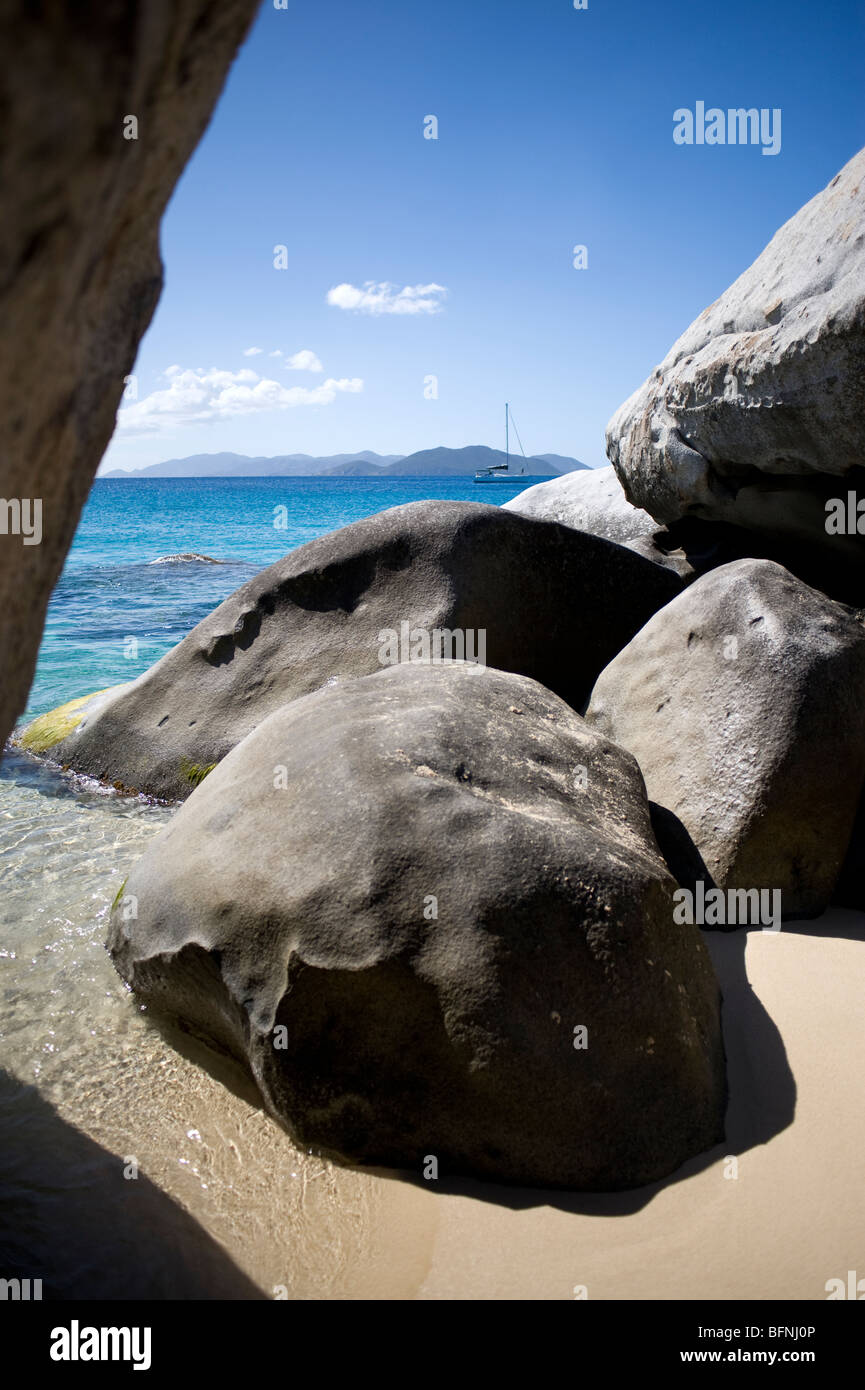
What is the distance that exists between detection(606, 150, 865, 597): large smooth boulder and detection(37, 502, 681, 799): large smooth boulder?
2.21 feet

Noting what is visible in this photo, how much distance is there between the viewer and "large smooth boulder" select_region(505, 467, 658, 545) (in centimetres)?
923

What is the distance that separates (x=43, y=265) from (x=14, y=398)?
0.15 m

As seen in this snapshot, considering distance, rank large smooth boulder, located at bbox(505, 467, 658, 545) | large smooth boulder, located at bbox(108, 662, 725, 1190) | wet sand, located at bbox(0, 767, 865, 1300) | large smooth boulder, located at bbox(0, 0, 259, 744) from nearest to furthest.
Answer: large smooth boulder, located at bbox(0, 0, 259, 744), wet sand, located at bbox(0, 767, 865, 1300), large smooth boulder, located at bbox(108, 662, 725, 1190), large smooth boulder, located at bbox(505, 467, 658, 545)

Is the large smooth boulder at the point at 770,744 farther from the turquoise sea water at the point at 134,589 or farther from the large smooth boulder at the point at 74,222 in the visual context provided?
the turquoise sea water at the point at 134,589

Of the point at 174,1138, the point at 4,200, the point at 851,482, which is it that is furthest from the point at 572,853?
the point at 851,482

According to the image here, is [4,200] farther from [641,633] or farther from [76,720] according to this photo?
[76,720]

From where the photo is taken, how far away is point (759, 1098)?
265cm

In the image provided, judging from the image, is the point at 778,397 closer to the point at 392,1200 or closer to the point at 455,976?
the point at 455,976

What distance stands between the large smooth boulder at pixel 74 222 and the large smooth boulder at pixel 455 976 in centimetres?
124

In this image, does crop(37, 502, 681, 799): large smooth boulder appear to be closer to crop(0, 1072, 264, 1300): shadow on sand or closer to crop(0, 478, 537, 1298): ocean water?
crop(0, 478, 537, 1298): ocean water

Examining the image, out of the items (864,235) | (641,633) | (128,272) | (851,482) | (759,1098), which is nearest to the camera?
(128,272)

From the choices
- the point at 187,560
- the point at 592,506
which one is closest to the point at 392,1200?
the point at 592,506

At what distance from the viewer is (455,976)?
2.40m

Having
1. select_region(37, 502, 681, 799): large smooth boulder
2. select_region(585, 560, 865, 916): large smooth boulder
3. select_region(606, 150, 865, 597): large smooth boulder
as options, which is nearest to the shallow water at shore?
select_region(585, 560, 865, 916): large smooth boulder
